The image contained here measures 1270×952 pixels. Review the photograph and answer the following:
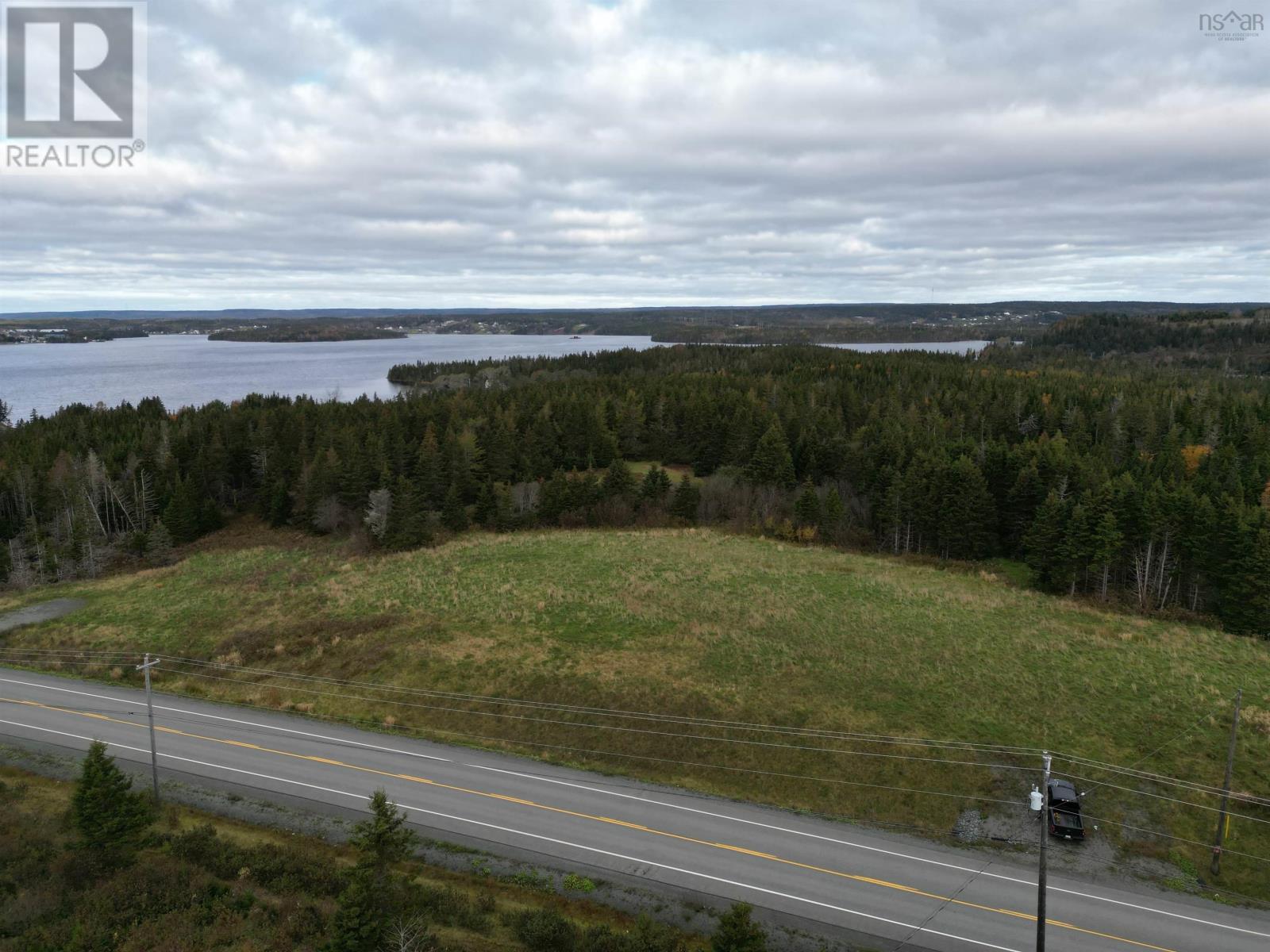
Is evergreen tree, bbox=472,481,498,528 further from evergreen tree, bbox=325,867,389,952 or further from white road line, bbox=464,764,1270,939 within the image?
evergreen tree, bbox=325,867,389,952

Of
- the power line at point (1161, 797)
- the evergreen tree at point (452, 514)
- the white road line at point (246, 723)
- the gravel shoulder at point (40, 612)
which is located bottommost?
the white road line at point (246, 723)

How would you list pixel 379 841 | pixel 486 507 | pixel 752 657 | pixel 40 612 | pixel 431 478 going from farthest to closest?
pixel 431 478 → pixel 486 507 → pixel 40 612 → pixel 752 657 → pixel 379 841

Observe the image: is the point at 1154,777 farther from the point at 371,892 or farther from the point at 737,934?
the point at 371,892

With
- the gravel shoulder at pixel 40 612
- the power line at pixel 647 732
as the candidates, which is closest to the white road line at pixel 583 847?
the power line at pixel 647 732


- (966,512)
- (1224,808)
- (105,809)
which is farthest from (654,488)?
(105,809)

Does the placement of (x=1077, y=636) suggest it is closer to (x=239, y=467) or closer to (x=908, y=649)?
(x=908, y=649)

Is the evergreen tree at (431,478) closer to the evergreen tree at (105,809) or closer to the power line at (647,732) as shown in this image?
the power line at (647,732)
